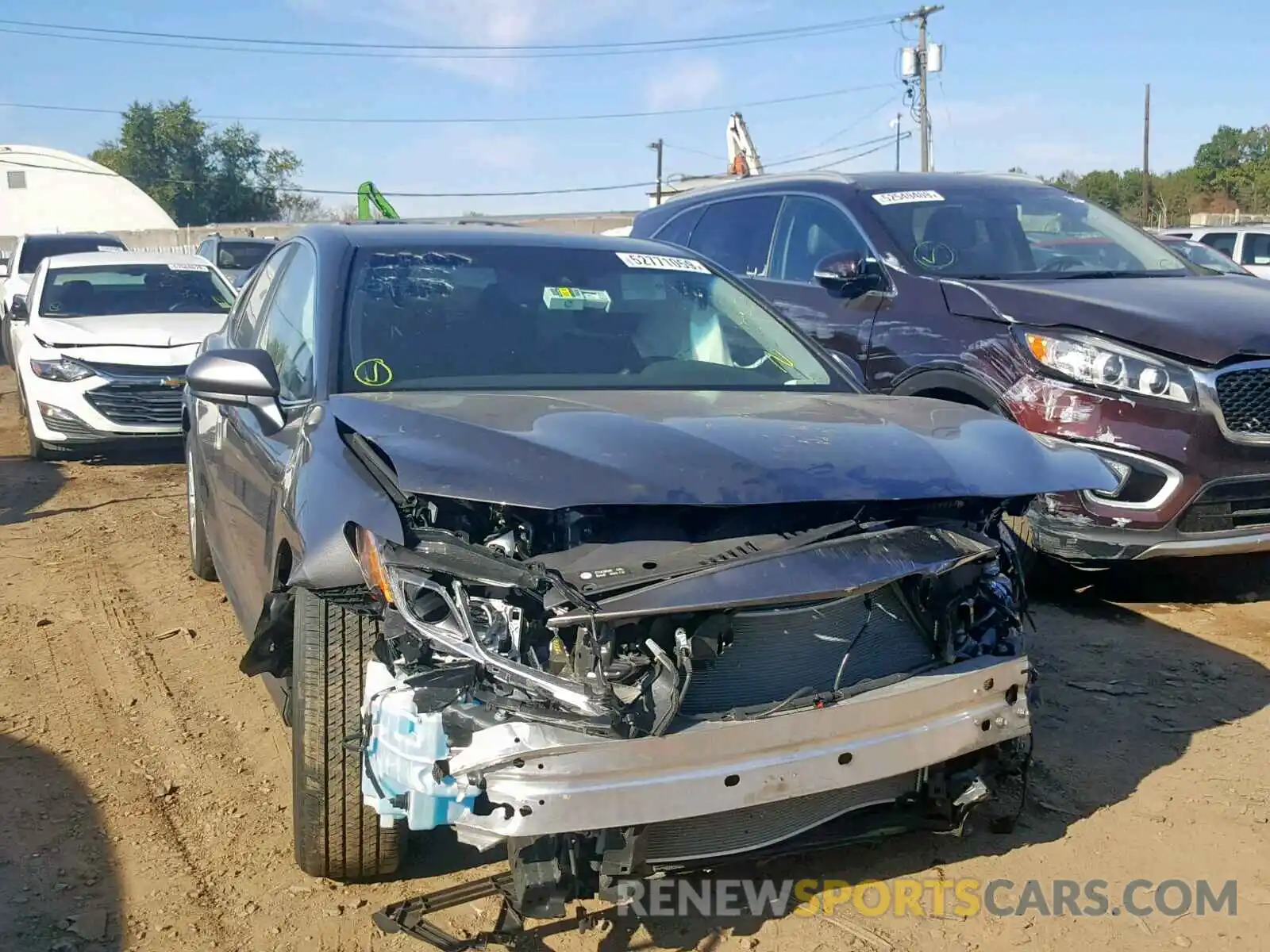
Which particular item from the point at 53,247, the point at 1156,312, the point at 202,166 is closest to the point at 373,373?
the point at 1156,312

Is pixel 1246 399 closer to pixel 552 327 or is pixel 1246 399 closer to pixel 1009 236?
pixel 1009 236

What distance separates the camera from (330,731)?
2809mm

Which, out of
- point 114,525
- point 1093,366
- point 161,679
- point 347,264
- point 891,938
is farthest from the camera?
point 114,525

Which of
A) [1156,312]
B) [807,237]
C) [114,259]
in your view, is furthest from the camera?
[114,259]

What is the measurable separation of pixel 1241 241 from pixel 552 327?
16.3 metres

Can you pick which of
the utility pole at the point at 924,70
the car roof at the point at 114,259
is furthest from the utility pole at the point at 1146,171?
the car roof at the point at 114,259

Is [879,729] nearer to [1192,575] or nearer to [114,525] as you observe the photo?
[1192,575]

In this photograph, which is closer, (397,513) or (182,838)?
(397,513)

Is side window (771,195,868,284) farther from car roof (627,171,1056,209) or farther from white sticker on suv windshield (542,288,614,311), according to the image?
white sticker on suv windshield (542,288,614,311)

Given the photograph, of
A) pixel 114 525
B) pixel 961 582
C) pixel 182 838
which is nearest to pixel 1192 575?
pixel 961 582

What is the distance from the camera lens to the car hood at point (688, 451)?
2.59 m

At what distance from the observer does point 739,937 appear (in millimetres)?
2816

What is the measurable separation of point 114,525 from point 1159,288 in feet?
19.2

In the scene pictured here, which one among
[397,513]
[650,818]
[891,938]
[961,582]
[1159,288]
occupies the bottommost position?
[891,938]
